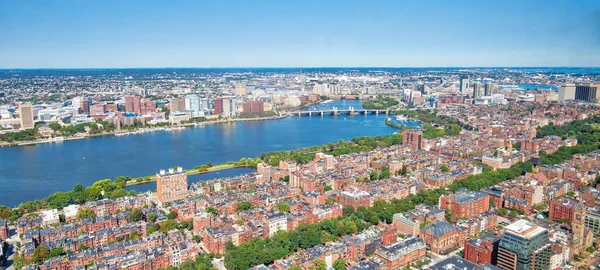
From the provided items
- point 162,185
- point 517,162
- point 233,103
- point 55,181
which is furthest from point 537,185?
point 233,103

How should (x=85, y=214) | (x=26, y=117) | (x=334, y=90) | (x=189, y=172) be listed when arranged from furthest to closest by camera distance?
(x=334, y=90) → (x=26, y=117) → (x=189, y=172) → (x=85, y=214)

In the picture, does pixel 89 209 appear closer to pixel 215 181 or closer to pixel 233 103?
pixel 215 181

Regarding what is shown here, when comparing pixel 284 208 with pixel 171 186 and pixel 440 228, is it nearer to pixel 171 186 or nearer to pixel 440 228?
pixel 171 186

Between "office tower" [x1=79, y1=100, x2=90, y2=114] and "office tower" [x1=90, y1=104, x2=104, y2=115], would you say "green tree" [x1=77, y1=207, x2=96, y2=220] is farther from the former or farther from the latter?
"office tower" [x1=79, y1=100, x2=90, y2=114]

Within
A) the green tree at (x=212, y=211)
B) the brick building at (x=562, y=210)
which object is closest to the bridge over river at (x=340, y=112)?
the green tree at (x=212, y=211)

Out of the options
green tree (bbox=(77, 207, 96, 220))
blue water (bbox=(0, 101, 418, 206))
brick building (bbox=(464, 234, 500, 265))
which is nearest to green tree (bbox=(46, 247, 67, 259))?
green tree (bbox=(77, 207, 96, 220))

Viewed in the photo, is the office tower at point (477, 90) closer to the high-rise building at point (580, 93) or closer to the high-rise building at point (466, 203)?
the high-rise building at point (580, 93)

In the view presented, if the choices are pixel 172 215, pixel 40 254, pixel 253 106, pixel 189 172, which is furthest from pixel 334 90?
pixel 40 254
